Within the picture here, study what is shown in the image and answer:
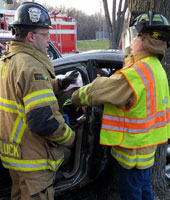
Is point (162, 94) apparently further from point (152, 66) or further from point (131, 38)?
point (131, 38)

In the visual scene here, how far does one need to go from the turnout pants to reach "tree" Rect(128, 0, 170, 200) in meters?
1.25

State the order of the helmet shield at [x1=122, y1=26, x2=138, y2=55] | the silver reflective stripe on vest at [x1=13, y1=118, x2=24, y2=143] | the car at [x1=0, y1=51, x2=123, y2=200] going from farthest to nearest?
the car at [x1=0, y1=51, x2=123, y2=200], the helmet shield at [x1=122, y1=26, x2=138, y2=55], the silver reflective stripe on vest at [x1=13, y1=118, x2=24, y2=143]

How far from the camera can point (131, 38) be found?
6.19 ft

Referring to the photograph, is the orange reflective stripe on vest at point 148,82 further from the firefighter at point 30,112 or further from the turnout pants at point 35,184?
the turnout pants at point 35,184

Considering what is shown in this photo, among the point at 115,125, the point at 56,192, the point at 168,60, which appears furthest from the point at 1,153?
the point at 168,60

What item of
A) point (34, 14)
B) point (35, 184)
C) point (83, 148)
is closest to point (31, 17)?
point (34, 14)

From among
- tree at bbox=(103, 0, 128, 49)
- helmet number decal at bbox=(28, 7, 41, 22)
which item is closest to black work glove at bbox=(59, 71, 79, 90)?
helmet number decal at bbox=(28, 7, 41, 22)

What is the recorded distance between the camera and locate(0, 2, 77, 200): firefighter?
1588 mm

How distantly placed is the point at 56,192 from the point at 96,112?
0.89 meters

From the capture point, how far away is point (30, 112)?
1565 mm

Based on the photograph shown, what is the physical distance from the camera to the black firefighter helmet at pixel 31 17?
1.75 metres

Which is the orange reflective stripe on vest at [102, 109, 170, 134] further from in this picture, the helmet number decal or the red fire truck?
the red fire truck

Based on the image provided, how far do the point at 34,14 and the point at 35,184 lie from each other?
1283 mm

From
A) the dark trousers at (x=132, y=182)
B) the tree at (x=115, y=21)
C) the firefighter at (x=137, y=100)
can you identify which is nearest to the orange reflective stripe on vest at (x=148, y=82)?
the firefighter at (x=137, y=100)
